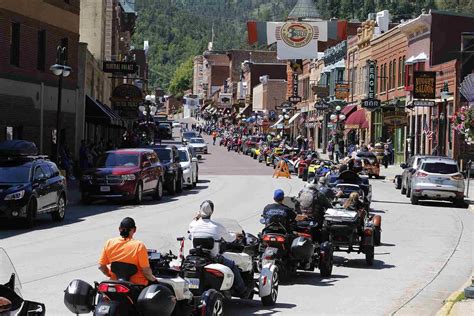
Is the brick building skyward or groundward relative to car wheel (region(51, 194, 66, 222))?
skyward

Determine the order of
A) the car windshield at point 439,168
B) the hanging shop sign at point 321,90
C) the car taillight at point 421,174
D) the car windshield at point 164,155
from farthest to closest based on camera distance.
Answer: the hanging shop sign at point 321,90
the car windshield at point 164,155
the car windshield at point 439,168
the car taillight at point 421,174

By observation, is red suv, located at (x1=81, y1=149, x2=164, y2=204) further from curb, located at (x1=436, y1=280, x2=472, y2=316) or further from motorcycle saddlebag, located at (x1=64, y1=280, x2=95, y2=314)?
motorcycle saddlebag, located at (x1=64, y1=280, x2=95, y2=314)

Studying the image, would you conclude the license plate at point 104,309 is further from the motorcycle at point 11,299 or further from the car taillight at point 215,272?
the car taillight at point 215,272

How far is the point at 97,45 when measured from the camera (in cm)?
6838

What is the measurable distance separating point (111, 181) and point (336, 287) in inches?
677

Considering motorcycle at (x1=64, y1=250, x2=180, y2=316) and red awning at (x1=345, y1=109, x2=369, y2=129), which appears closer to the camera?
motorcycle at (x1=64, y1=250, x2=180, y2=316)

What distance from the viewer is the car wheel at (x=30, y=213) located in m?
24.2

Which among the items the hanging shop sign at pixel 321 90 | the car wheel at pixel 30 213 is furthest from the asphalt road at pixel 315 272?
the hanging shop sign at pixel 321 90

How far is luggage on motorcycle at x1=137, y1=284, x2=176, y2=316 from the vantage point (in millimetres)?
9859

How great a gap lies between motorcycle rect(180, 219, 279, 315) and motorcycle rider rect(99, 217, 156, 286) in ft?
3.94

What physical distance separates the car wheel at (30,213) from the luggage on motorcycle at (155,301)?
14.6m

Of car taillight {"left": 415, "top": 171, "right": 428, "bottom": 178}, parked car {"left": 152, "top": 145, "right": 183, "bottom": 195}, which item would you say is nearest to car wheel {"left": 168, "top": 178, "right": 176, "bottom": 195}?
parked car {"left": 152, "top": 145, "right": 183, "bottom": 195}

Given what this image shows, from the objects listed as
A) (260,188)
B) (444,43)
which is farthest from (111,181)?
(444,43)

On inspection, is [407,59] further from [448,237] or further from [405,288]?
[405,288]
